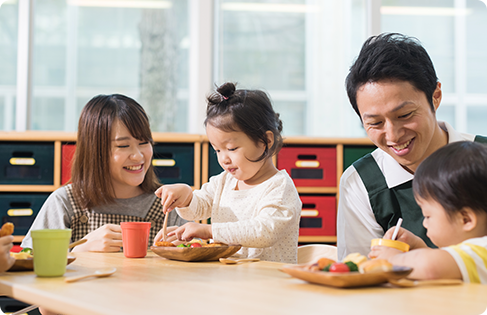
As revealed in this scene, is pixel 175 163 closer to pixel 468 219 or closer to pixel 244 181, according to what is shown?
pixel 244 181

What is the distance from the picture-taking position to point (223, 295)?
68 centimetres

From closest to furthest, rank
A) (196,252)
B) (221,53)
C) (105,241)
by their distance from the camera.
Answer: (196,252) < (105,241) < (221,53)

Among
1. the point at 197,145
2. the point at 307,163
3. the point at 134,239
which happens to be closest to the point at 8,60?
the point at 197,145

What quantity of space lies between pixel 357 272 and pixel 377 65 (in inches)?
28.2

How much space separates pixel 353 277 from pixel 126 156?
1.20m

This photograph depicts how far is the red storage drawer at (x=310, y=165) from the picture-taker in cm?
253

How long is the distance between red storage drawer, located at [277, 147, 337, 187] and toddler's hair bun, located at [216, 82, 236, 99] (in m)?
1.02

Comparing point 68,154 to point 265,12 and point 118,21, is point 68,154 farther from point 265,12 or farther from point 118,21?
point 265,12

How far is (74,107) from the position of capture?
3299 mm

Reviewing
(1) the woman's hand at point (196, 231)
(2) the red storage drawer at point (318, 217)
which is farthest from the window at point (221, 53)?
(1) the woman's hand at point (196, 231)

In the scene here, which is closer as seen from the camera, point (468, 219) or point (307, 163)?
point (468, 219)

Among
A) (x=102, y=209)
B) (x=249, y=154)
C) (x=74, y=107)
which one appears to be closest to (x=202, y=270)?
(x=249, y=154)

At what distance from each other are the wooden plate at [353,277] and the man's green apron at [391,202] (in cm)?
66

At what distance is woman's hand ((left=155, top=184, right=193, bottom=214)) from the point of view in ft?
4.50
